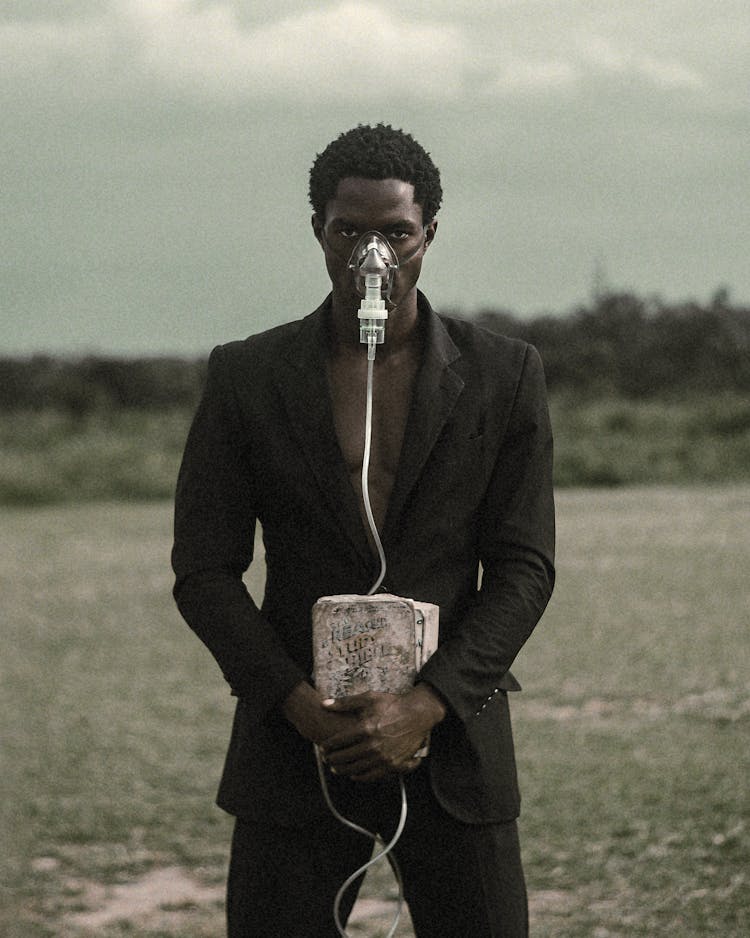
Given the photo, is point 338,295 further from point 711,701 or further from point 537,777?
point 711,701

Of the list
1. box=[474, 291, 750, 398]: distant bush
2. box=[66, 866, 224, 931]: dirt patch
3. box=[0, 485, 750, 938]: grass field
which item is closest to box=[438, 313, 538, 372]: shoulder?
box=[0, 485, 750, 938]: grass field

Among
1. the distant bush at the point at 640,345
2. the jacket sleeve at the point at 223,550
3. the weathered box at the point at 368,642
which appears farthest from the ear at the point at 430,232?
the distant bush at the point at 640,345

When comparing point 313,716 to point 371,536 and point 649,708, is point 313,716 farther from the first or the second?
point 649,708

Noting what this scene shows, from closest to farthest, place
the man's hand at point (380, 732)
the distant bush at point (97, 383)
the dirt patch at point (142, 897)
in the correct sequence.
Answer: the man's hand at point (380, 732)
the dirt patch at point (142, 897)
the distant bush at point (97, 383)

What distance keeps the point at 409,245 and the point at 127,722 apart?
6100mm

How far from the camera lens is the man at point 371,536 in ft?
7.77

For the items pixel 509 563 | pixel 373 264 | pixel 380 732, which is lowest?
pixel 380 732

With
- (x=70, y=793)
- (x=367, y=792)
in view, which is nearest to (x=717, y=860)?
(x=70, y=793)

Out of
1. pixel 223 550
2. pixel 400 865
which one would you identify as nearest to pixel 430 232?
pixel 223 550

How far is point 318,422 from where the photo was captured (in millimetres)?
2418

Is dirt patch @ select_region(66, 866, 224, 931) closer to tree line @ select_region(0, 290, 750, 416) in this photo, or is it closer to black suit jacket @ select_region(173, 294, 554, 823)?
black suit jacket @ select_region(173, 294, 554, 823)

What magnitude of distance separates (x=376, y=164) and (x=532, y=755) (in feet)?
16.6

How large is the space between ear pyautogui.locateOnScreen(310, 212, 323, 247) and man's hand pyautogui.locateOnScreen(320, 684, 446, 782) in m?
0.73

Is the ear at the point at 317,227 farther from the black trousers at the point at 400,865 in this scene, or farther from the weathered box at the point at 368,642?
the black trousers at the point at 400,865
